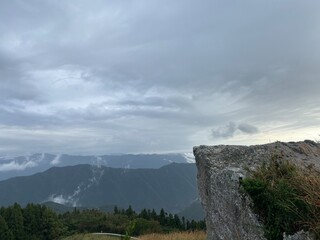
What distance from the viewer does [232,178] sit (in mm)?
7148

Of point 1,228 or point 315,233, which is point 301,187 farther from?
point 1,228

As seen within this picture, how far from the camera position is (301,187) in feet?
18.9

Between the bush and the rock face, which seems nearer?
the bush

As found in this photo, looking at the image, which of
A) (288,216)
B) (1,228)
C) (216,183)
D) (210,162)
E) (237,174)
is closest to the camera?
(288,216)

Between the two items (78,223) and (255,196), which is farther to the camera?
(78,223)

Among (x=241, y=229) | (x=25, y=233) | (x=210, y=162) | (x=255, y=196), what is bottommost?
(x=25, y=233)

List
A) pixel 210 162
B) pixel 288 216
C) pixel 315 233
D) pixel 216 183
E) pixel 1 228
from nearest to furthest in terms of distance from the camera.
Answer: pixel 315 233
pixel 288 216
pixel 216 183
pixel 210 162
pixel 1 228

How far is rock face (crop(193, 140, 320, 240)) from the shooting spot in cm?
673

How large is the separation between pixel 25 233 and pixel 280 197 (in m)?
61.7

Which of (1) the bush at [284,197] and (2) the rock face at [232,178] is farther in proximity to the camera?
(2) the rock face at [232,178]

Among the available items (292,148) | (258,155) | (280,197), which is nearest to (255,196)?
(280,197)

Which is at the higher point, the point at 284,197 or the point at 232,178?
the point at 232,178

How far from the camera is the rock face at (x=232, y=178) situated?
6732 mm

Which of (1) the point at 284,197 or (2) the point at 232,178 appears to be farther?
(2) the point at 232,178
